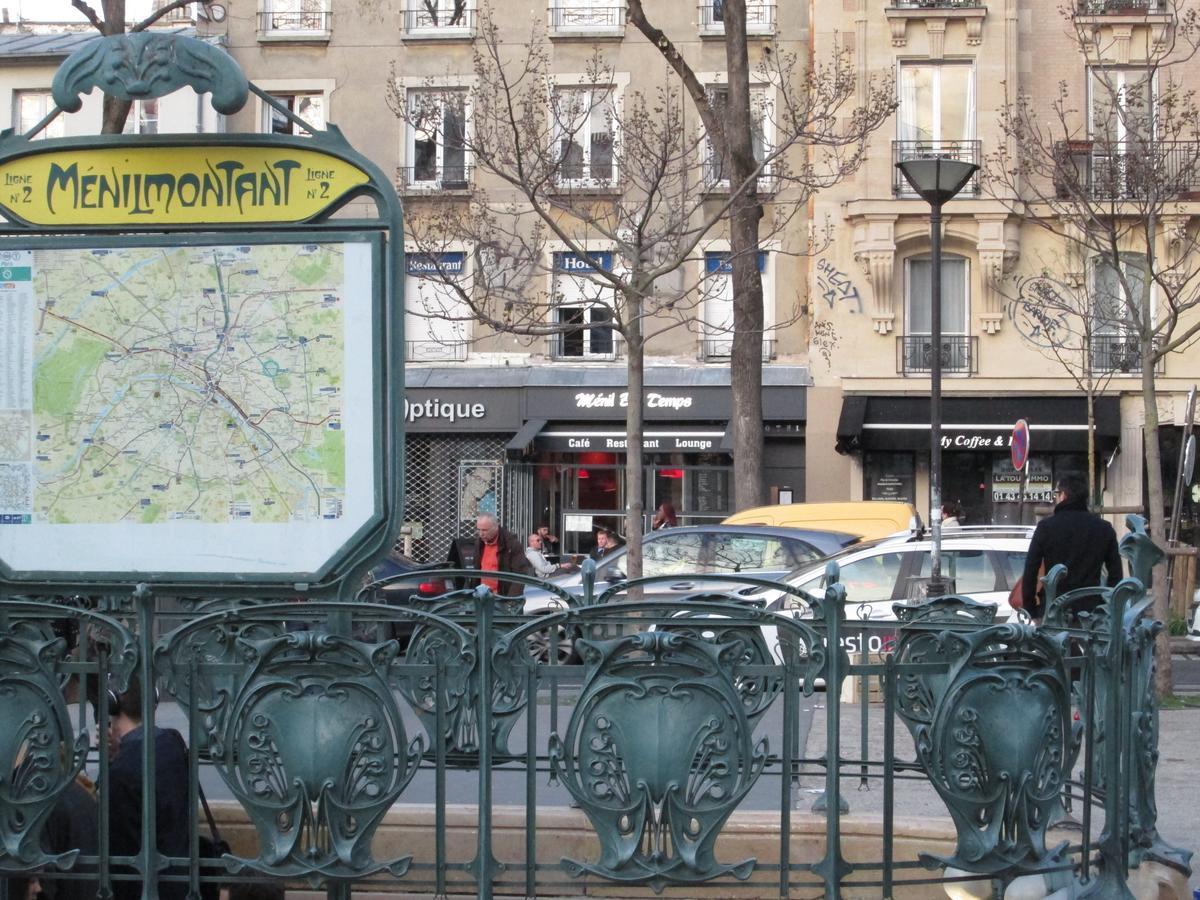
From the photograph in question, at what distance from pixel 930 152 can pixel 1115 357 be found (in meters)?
4.94

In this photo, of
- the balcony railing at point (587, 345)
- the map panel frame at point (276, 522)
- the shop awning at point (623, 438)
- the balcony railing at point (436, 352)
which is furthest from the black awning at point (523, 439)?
the map panel frame at point (276, 522)

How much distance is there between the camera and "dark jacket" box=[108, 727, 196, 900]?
5.32 meters

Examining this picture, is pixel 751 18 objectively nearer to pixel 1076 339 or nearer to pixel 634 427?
pixel 1076 339

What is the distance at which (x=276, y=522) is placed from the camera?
629 cm

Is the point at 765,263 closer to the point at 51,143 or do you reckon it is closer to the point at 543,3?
the point at 543,3

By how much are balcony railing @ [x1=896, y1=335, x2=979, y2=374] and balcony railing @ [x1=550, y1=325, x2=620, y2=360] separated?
539 cm

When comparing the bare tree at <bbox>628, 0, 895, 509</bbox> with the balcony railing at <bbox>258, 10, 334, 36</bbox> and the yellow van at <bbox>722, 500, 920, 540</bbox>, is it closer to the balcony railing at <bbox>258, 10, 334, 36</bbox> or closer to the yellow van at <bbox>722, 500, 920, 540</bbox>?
the yellow van at <bbox>722, 500, 920, 540</bbox>

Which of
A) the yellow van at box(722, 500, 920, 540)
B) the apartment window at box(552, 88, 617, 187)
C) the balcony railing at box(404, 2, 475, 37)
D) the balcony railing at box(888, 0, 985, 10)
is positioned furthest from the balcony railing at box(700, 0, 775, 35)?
the yellow van at box(722, 500, 920, 540)

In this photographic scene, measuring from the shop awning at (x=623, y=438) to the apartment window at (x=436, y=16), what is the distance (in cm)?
803

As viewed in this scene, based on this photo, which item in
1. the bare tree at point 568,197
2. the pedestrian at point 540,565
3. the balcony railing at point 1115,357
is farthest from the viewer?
the balcony railing at point 1115,357

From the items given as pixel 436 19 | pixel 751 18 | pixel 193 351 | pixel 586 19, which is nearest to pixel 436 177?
pixel 436 19

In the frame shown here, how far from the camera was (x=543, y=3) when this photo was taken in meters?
32.6

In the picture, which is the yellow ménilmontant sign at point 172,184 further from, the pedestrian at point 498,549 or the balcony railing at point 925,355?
the balcony railing at point 925,355

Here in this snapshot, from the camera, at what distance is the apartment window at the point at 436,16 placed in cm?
3284
